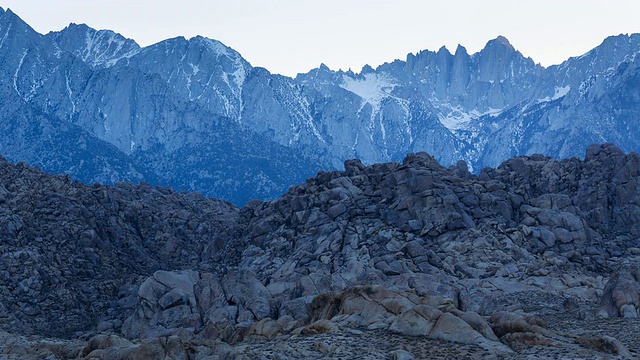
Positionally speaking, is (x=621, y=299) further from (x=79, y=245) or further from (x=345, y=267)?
(x=79, y=245)

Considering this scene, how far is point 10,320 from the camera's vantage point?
76.8 meters

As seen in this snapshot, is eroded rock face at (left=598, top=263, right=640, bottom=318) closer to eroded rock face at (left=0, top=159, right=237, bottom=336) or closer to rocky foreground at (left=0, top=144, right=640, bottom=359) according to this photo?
rocky foreground at (left=0, top=144, right=640, bottom=359)

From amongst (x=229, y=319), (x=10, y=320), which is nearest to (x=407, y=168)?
(x=229, y=319)

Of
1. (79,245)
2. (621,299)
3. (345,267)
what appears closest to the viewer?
(621,299)

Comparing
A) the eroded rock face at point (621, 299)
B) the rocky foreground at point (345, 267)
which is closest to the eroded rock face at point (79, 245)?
the rocky foreground at point (345, 267)

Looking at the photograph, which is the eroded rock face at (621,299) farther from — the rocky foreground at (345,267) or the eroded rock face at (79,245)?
the eroded rock face at (79,245)

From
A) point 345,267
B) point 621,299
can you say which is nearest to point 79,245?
point 345,267

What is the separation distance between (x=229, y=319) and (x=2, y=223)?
4129cm

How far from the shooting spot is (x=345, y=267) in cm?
7900

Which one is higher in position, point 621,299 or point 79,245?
point 79,245

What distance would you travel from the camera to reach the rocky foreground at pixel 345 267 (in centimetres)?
4375

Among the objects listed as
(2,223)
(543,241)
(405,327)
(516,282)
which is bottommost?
(405,327)

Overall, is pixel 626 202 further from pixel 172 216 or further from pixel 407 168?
pixel 172 216

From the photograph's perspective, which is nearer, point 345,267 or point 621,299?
point 621,299
